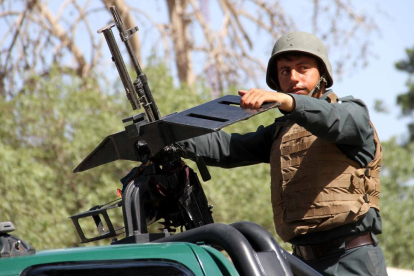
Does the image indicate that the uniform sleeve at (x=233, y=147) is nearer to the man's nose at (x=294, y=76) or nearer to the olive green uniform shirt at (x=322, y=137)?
the olive green uniform shirt at (x=322, y=137)

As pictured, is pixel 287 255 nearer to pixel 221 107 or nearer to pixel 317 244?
pixel 221 107

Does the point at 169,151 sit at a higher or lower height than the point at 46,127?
lower

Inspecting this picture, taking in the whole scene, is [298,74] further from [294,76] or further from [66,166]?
[66,166]

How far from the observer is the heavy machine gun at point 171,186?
2453mm

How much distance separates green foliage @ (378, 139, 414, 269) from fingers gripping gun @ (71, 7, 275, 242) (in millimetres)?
11927

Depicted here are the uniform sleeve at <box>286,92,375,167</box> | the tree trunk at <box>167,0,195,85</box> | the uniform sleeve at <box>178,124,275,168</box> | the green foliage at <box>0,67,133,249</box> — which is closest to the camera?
the uniform sleeve at <box>286,92,375,167</box>

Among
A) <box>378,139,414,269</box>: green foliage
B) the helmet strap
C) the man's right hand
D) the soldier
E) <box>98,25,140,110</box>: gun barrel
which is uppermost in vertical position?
<box>98,25,140,110</box>: gun barrel

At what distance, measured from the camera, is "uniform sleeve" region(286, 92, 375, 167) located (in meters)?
3.12

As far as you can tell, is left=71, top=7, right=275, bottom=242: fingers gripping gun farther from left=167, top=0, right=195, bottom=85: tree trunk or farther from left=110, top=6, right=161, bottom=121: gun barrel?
left=167, top=0, right=195, bottom=85: tree trunk

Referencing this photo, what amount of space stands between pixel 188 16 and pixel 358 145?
1233 centimetres

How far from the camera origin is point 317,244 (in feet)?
11.8

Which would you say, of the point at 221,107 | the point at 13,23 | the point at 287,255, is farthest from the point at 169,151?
the point at 13,23

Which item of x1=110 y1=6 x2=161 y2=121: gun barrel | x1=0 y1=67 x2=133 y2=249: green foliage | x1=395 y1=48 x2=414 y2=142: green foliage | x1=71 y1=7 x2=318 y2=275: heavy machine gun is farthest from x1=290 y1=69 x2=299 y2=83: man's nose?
x1=395 y1=48 x2=414 y2=142: green foliage

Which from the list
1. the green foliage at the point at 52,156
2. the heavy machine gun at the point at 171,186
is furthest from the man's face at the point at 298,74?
the green foliage at the point at 52,156
